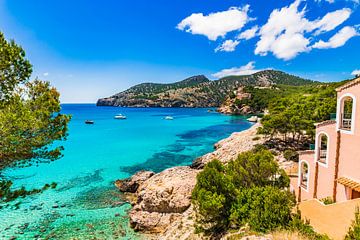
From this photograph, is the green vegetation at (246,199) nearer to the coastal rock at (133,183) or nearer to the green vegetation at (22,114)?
the green vegetation at (22,114)

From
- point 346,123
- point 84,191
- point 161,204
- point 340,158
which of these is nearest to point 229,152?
point 161,204

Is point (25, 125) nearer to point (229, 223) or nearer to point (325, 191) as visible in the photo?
point (229, 223)

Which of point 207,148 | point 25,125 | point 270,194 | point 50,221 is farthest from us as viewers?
point 207,148

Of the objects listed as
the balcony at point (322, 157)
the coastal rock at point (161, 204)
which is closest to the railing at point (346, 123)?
the balcony at point (322, 157)

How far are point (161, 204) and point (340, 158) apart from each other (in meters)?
12.1

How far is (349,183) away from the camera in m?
9.66

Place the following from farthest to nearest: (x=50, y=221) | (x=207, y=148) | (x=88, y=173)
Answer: (x=207, y=148) → (x=88, y=173) → (x=50, y=221)

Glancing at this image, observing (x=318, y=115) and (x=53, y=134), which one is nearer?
(x=53, y=134)

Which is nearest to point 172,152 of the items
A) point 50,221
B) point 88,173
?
point 88,173

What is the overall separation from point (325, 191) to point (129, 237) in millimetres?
12242

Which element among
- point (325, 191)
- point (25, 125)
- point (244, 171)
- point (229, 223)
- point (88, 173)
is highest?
point (25, 125)

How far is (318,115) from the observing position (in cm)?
3012

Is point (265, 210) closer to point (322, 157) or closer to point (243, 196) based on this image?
point (243, 196)

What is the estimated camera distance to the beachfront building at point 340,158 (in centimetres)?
959
